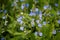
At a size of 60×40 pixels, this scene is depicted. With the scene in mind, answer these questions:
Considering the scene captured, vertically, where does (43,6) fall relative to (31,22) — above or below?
above

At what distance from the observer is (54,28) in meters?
1.08

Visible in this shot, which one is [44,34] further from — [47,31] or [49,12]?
[49,12]

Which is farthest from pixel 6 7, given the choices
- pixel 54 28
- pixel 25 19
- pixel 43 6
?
pixel 54 28

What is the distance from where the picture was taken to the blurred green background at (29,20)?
1.06 metres

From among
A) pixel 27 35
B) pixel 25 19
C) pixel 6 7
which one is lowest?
pixel 27 35

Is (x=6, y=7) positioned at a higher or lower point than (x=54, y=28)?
higher

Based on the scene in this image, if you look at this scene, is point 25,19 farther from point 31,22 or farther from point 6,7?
point 6,7

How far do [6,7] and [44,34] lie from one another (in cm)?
39

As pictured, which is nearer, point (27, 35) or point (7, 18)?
point (27, 35)

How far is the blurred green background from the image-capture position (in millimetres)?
1059

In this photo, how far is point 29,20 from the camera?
1.16 meters

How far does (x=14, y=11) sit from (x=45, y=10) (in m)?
0.25

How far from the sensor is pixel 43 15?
1162mm

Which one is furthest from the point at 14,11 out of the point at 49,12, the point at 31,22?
the point at 49,12
